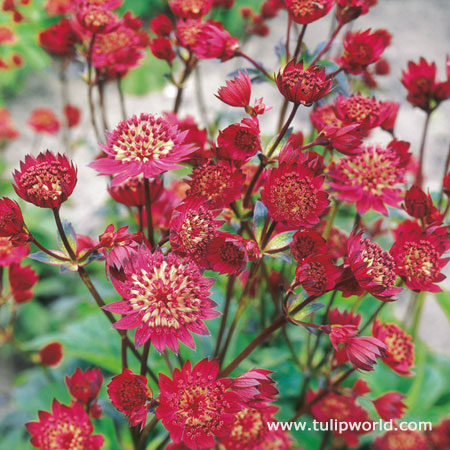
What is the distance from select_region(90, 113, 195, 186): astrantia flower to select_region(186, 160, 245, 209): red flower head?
3cm

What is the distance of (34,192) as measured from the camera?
1.46ft

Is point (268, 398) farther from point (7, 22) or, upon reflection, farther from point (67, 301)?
point (7, 22)

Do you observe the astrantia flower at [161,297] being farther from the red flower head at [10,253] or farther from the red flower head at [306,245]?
the red flower head at [10,253]

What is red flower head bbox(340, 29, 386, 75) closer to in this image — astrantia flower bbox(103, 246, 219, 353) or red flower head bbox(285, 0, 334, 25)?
red flower head bbox(285, 0, 334, 25)

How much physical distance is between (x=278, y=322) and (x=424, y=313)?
1.61 m

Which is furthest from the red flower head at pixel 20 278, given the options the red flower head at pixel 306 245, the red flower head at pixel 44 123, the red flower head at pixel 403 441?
the red flower head at pixel 44 123

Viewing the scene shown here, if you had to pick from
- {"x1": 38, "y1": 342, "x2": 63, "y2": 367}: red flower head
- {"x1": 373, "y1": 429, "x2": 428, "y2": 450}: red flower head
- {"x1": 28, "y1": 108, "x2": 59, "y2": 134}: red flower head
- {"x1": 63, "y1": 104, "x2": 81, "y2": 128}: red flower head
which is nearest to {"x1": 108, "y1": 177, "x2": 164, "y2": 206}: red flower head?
{"x1": 38, "y1": 342, "x2": 63, "y2": 367}: red flower head

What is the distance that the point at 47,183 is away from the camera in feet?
1.48

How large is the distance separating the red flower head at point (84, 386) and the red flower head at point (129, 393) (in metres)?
0.14

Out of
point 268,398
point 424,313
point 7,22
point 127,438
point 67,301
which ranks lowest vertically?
point 424,313

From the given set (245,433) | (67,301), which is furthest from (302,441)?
(67,301)

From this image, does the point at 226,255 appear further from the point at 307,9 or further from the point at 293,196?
the point at 307,9

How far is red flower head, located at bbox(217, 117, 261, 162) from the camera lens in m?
0.46

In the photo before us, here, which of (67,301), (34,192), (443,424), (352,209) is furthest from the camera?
(67,301)
